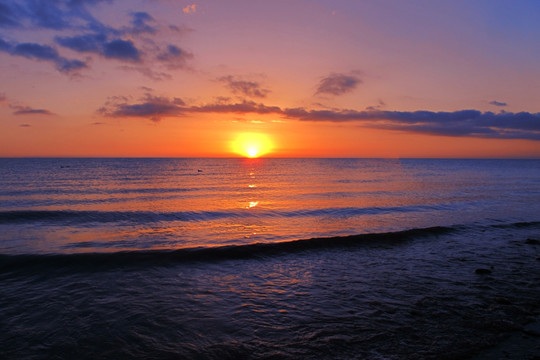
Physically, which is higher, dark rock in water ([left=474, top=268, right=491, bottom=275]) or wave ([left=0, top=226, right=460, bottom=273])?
wave ([left=0, top=226, right=460, bottom=273])

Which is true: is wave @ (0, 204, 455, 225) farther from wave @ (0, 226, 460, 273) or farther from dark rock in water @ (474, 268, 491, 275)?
dark rock in water @ (474, 268, 491, 275)

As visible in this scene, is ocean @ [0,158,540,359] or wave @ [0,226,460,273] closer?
ocean @ [0,158,540,359]

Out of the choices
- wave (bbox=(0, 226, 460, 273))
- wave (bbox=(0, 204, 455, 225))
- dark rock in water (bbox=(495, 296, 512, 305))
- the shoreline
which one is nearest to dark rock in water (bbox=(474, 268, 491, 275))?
dark rock in water (bbox=(495, 296, 512, 305))

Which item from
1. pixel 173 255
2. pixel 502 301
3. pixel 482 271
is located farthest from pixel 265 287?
pixel 482 271

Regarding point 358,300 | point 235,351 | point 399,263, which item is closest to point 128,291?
point 235,351

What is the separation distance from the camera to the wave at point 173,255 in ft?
43.4

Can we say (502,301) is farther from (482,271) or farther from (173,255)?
(173,255)

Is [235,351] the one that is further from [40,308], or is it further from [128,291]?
[40,308]

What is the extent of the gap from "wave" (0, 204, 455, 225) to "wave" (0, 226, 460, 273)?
8087 millimetres

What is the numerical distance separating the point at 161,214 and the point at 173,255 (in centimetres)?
1196

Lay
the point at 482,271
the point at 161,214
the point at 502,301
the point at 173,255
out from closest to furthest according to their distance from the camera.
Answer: the point at 502,301
the point at 482,271
the point at 173,255
the point at 161,214

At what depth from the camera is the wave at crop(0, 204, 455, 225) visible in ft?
76.4

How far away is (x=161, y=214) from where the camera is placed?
2570 cm

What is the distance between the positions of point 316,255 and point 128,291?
800 cm
